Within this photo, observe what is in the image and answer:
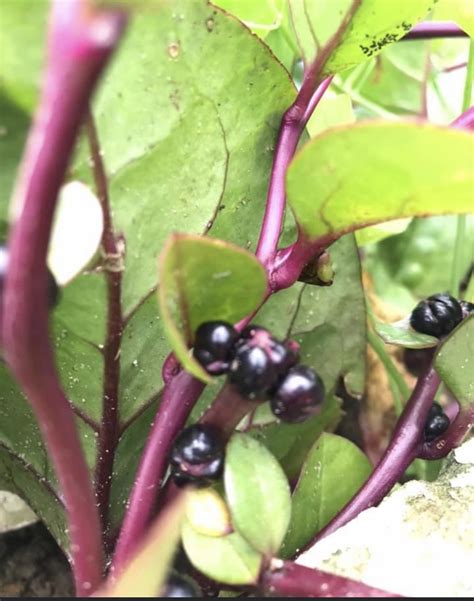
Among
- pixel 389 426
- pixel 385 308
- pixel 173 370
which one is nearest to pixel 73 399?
pixel 173 370

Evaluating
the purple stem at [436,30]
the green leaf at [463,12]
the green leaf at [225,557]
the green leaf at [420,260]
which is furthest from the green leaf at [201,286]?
the green leaf at [420,260]

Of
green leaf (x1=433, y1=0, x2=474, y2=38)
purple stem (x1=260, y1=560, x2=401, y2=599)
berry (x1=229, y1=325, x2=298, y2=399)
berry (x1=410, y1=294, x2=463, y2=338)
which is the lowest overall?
purple stem (x1=260, y1=560, x2=401, y2=599)

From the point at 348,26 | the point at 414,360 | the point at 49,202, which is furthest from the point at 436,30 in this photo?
the point at 49,202

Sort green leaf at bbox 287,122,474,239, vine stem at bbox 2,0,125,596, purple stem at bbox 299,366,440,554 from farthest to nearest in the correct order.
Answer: purple stem at bbox 299,366,440,554, green leaf at bbox 287,122,474,239, vine stem at bbox 2,0,125,596

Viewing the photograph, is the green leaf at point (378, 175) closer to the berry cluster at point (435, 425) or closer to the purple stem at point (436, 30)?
the berry cluster at point (435, 425)

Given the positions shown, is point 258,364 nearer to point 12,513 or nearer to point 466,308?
point 466,308

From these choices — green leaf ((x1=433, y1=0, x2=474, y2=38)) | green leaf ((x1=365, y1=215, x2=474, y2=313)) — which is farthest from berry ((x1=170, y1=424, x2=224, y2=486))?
green leaf ((x1=365, y1=215, x2=474, y2=313))

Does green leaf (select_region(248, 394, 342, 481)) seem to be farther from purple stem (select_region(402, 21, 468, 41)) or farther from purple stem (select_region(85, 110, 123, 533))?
purple stem (select_region(402, 21, 468, 41))

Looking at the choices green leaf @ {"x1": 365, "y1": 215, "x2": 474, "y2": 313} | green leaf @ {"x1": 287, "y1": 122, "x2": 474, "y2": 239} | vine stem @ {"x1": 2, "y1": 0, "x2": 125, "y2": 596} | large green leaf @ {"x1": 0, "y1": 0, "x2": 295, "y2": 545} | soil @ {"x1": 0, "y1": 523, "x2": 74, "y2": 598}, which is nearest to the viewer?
vine stem @ {"x1": 2, "y1": 0, "x2": 125, "y2": 596}
